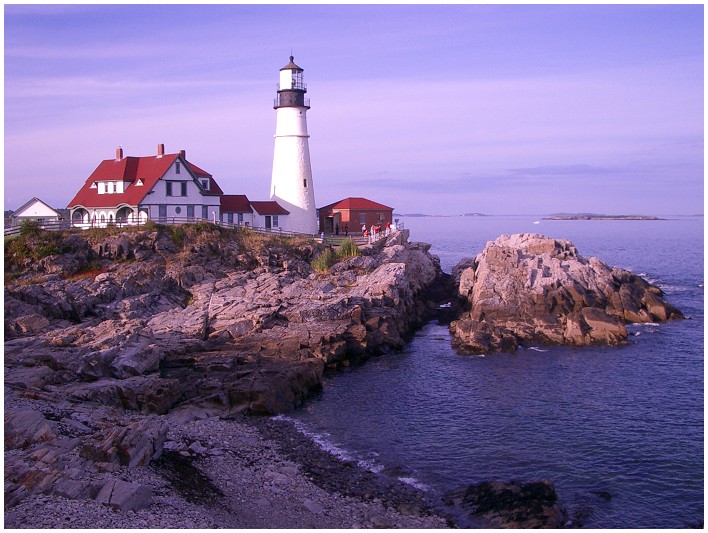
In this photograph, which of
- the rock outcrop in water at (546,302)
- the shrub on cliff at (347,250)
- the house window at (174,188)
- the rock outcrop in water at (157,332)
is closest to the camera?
the rock outcrop in water at (157,332)

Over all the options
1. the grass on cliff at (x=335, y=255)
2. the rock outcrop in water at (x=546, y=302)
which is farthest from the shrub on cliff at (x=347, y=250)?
the rock outcrop in water at (x=546, y=302)

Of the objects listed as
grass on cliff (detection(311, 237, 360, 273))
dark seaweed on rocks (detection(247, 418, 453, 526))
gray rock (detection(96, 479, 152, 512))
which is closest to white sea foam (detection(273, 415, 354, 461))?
dark seaweed on rocks (detection(247, 418, 453, 526))

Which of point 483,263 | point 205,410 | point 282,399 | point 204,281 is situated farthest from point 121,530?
point 483,263

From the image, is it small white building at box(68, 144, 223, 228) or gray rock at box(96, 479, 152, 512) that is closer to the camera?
gray rock at box(96, 479, 152, 512)

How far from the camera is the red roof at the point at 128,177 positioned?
40812 mm

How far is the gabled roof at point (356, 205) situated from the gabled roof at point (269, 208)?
6.21 meters

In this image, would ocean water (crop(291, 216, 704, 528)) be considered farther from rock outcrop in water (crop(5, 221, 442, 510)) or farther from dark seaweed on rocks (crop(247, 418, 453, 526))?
rock outcrop in water (crop(5, 221, 442, 510))

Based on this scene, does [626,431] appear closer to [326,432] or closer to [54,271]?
[326,432]

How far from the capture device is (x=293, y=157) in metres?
46.7

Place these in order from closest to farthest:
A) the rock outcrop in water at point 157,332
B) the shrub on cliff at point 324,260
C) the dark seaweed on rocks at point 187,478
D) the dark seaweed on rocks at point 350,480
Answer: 1. the dark seaweed on rocks at point 187,478
2. the dark seaweed on rocks at point 350,480
3. the rock outcrop in water at point 157,332
4. the shrub on cliff at point 324,260

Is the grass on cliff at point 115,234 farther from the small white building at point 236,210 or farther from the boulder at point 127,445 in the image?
the boulder at point 127,445

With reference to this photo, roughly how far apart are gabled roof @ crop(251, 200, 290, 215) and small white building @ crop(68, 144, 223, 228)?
3.16 meters

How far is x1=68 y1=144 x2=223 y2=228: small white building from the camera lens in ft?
133

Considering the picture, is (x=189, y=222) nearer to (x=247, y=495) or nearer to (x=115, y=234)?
(x=115, y=234)
